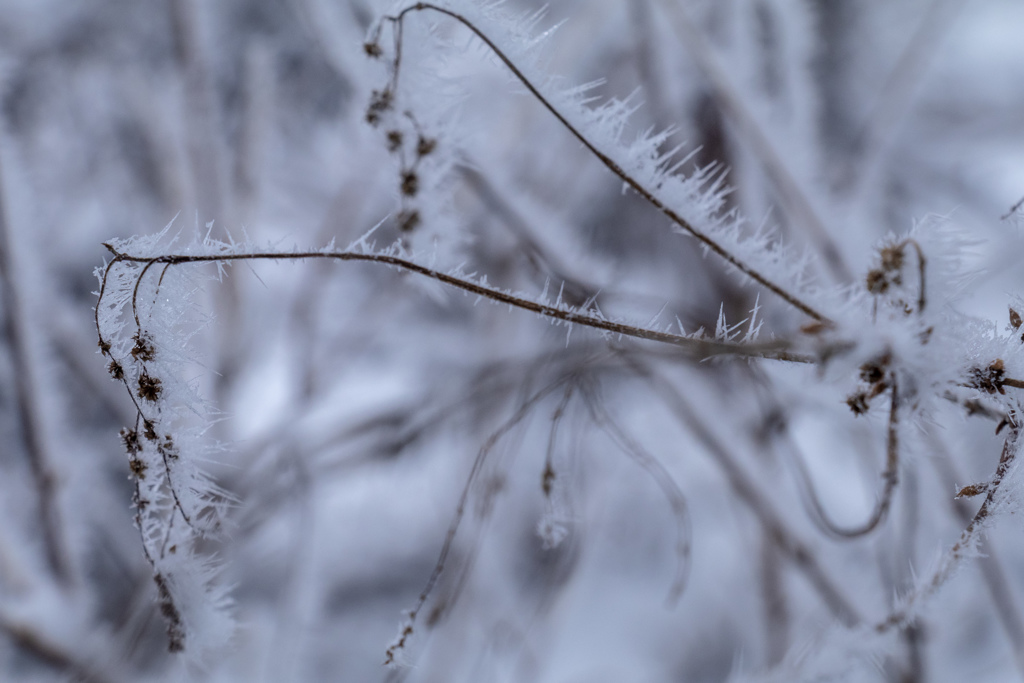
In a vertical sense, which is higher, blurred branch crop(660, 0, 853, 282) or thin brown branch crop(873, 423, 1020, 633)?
blurred branch crop(660, 0, 853, 282)

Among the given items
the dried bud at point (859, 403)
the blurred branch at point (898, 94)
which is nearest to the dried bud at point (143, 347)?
the dried bud at point (859, 403)

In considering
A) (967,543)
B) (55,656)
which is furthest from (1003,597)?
(55,656)

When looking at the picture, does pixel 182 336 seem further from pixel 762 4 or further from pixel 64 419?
pixel 762 4

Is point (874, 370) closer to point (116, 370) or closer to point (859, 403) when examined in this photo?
point (859, 403)

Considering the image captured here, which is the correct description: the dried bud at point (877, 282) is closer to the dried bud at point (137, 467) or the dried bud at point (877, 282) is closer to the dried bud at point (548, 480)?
the dried bud at point (548, 480)

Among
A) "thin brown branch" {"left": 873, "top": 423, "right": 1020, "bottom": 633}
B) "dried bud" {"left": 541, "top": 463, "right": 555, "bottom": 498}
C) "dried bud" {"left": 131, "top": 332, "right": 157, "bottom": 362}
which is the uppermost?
"dried bud" {"left": 131, "top": 332, "right": 157, "bottom": 362}

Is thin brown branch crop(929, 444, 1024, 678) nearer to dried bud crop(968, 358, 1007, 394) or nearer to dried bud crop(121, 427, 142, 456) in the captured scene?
dried bud crop(968, 358, 1007, 394)

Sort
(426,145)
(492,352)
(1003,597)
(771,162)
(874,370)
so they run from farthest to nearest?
(492,352) < (771,162) < (1003,597) < (426,145) < (874,370)

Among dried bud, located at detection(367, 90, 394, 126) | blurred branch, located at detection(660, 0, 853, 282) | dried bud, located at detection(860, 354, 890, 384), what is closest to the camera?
dried bud, located at detection(860, 354, 890, 384)

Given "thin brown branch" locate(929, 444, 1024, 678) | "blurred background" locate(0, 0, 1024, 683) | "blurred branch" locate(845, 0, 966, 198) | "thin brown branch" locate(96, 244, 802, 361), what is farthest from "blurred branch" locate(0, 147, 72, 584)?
"blurred branch" locate(845, 0, 966, 198)
